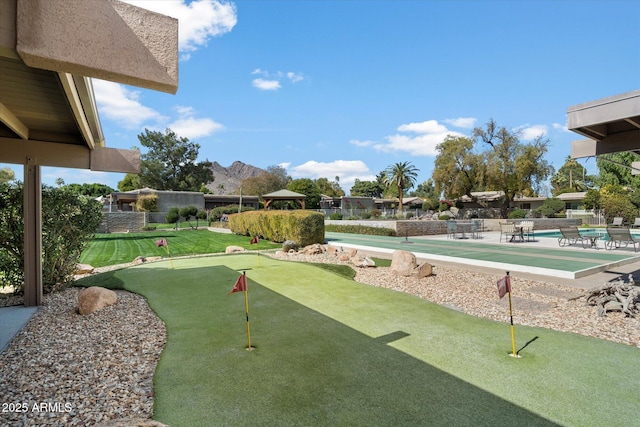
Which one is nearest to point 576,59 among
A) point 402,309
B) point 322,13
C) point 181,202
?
point 322,13

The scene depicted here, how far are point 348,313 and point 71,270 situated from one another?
6.65 m

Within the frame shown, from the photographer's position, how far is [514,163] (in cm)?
2933

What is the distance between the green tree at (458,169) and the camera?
30594 millimetres

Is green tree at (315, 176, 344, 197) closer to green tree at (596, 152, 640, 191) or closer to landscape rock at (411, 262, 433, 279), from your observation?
green tree at (596, 152, 640, 191)

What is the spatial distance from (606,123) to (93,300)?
881cm

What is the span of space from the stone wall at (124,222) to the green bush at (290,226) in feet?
42.7

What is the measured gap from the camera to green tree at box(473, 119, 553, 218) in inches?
1142

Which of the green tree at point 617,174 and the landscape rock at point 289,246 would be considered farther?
the green tree at point 617,174

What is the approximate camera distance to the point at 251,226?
19.4 metres

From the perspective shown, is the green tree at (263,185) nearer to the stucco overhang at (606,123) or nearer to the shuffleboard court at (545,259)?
the shuffleboard court at (545,259)

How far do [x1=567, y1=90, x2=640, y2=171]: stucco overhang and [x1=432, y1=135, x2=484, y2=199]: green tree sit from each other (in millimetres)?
26636

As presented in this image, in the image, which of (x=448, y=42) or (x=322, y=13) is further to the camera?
(x=448, y=42)

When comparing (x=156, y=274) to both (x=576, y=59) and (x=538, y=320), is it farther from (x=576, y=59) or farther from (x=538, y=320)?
(x=576, y=59)

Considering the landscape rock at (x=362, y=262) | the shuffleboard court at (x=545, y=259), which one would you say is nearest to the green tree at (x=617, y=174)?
the shuffleboard court at (x=545, y=259)
